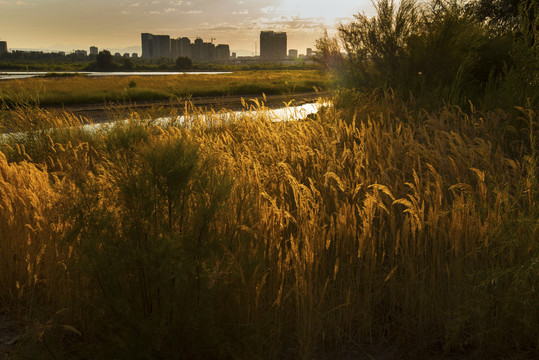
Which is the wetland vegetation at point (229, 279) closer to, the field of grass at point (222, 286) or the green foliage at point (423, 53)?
the field of grass at point (222, 286)

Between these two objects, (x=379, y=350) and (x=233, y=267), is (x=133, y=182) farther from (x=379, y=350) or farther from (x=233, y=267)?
(x=379, y=350)

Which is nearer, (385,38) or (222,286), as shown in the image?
(222,286)

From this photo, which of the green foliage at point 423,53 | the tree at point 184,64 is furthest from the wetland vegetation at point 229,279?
the tree at point 184,64

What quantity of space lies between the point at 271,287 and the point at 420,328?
91cm

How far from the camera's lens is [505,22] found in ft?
49.2

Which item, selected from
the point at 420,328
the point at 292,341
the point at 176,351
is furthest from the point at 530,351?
Answer: the point at 176,351

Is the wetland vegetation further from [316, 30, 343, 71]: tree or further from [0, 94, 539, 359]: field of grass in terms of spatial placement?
[316, 30, 343, 71]: tree

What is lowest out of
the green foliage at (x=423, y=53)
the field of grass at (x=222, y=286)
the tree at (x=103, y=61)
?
the field of grass at (x=222, y=286)

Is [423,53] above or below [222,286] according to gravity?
above

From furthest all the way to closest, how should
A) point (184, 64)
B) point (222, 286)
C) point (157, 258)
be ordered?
point (184, 64) → point (222, 286) → point (157, 258)

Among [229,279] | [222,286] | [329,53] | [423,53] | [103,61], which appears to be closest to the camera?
[222,286]

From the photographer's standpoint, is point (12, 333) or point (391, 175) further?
point (391, 175)

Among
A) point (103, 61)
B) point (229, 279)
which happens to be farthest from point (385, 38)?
point (103, 61)

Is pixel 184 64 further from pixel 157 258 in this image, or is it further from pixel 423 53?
pixel 157 258
